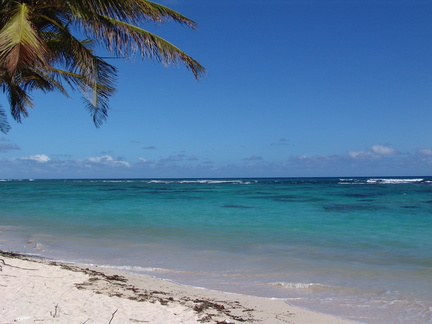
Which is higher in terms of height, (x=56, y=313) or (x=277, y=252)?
(x=56, y=313)

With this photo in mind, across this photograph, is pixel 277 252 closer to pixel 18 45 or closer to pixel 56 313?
pixel 56 313

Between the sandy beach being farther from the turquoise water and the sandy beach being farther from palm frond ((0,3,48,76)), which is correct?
palm frond ((0,3,48,76))

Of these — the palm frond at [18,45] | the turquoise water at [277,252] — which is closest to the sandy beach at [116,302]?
the turquoise water at [277,252]

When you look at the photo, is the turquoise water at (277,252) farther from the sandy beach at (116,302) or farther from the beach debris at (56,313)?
the beach debris at (56,313)

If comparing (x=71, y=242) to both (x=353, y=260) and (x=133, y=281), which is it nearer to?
(x=133, y=281)

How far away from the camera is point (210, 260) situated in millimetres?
7887

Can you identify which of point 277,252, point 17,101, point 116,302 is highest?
point 17,101

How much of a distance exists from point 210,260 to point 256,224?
601cm

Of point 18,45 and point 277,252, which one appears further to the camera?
point 277,252

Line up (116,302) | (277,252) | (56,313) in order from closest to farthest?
(56,313), (116,302), (277,252)

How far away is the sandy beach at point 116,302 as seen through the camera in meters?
3.97

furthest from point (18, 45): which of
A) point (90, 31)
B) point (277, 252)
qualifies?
point (277, 252)

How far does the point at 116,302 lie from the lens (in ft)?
14.7

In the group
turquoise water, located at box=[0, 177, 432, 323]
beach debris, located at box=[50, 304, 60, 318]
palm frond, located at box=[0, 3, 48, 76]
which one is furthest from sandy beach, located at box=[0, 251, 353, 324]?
palm frond, located at box=[0, 3, 48, 76]
